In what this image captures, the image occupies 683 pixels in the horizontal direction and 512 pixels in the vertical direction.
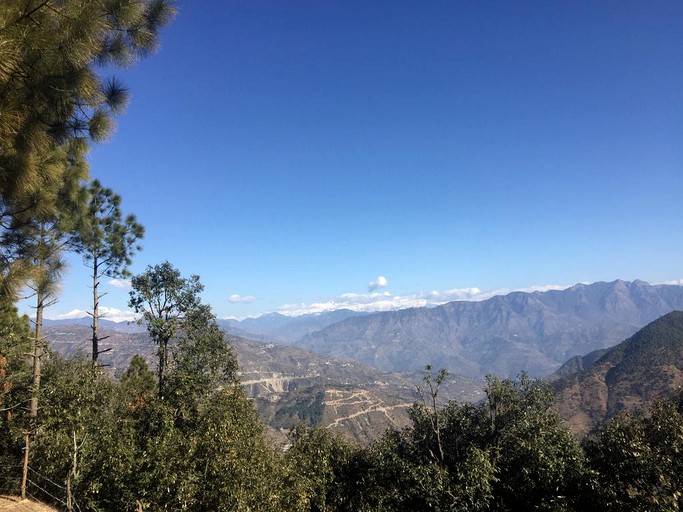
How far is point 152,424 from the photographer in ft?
64.9

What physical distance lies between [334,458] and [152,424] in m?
11.1

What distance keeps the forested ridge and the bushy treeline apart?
9cm

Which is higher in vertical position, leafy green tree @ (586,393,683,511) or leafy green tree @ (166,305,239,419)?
leafy green tree @ (166,305,239,419)

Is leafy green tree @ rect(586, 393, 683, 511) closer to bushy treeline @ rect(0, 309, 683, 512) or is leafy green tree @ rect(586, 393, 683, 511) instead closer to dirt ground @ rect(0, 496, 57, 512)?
bushy treeline @ rect(0, 309, 683, 512)

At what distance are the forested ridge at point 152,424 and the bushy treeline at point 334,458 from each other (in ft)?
0.31

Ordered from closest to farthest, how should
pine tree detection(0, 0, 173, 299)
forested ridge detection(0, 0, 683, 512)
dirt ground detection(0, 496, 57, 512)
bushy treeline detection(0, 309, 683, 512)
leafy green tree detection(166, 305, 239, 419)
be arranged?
A: pine tree detection(0, 0, 173, 299), forested ridge detection(0, 0, 683, 512), bushy treeline detection(0, 309, 683, 512), dirt ground detection(0, 496, 57, 512), leafy green tree detection(166, 305, 239, 419)

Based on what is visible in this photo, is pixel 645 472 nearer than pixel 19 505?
Yes

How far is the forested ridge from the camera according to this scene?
791 centimetres

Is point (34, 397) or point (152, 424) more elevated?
point (34, 397)

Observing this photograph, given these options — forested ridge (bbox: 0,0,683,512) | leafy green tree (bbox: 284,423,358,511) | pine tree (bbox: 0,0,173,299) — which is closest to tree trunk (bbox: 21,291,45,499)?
forested ridge (bbox: 0,0,683,512)

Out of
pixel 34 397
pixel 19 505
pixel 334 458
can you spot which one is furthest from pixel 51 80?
pixel 334 458

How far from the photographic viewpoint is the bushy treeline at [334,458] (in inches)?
534

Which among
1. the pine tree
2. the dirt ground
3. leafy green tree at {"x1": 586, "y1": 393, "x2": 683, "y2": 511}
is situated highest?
the pine tree

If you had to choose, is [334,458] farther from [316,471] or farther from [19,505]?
[19,505]
